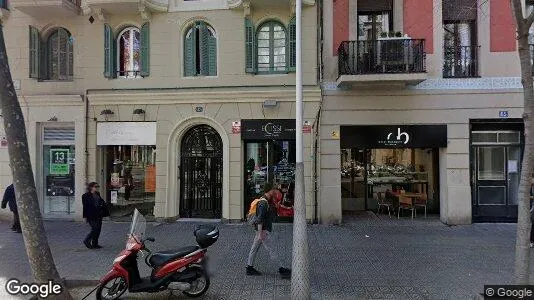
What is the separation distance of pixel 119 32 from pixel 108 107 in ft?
8.23

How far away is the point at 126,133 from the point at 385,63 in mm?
8300

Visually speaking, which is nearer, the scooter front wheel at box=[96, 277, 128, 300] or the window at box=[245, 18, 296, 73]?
the scooter front wheel at box=[96, 277, 128, 300]

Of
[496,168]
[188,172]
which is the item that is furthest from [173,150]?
[496,168]

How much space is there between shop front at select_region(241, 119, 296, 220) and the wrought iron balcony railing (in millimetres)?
2522

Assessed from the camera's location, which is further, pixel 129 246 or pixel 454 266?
pixel 454 266

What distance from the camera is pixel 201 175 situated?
12703 millimetres

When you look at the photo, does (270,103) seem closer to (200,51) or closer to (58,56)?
(200,51)

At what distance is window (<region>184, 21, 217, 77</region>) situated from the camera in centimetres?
1242

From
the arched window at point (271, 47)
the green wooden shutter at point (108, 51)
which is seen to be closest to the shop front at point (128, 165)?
the green wooden shutter at point (108, 51)

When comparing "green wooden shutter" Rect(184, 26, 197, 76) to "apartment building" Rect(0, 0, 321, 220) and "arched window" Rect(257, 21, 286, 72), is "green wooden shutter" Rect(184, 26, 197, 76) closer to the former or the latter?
"apartment building" Rect(0, 0, 321, 220)

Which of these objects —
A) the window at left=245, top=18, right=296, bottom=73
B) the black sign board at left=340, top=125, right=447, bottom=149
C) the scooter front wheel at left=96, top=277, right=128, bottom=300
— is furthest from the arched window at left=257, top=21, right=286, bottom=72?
the scooter front wheel at left=96, top=277, right=128, bottom=300

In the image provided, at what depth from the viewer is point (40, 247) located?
5.77m

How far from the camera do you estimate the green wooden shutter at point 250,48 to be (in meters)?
12.1

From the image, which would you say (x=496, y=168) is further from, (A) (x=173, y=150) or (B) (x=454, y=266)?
(A) (x=173, y=150)
